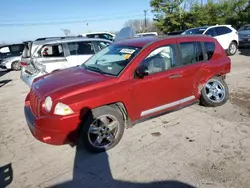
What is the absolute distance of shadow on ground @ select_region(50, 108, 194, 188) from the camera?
2734mm

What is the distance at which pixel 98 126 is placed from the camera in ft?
11.5

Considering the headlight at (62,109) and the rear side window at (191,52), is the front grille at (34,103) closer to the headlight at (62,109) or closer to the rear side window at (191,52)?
the headlight at (62,109)

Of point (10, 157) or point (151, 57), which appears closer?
point (10, 157)

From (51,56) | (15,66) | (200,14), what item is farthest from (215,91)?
(200,14)

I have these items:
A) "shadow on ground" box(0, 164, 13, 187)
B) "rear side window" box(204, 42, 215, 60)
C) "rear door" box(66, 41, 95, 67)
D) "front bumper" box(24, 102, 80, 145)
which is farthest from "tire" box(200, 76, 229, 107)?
"rear door" box(66, 41, 95, 67)

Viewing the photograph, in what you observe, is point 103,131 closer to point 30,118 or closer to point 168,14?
point 30,118

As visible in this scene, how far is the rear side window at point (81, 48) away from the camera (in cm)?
742

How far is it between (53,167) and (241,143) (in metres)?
2.88

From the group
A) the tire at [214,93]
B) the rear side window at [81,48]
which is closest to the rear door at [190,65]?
the tire at [214,93]

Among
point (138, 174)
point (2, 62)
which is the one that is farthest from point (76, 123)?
point (2, 62)

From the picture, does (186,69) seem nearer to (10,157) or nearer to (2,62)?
(10,157)

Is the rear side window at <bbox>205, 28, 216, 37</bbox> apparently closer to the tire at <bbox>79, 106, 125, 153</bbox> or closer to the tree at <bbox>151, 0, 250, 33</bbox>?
the tire at <bbox>79, 106, 125, 153</bbox>

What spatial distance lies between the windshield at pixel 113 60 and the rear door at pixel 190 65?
997mm

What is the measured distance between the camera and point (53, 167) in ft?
10.6
